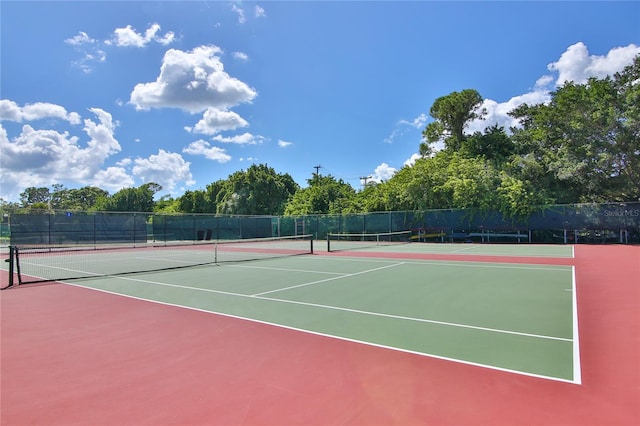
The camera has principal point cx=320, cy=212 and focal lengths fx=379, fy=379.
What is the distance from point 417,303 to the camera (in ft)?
22.7

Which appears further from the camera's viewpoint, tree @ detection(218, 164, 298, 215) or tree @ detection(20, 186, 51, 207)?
tree @ detection(20, 186, 51, 207)

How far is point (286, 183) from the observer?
5741 cm

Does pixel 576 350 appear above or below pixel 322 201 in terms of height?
below

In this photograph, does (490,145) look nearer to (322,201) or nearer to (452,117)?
(452,117)

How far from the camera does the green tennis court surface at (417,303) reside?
175 inches

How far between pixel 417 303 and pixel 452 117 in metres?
31.7

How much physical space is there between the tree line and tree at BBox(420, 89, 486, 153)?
0.09 meters

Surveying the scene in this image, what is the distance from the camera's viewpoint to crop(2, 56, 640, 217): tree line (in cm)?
2431

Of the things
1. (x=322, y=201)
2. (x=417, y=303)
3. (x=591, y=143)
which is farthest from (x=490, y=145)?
(x=417, y=303)

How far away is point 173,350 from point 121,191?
260ft

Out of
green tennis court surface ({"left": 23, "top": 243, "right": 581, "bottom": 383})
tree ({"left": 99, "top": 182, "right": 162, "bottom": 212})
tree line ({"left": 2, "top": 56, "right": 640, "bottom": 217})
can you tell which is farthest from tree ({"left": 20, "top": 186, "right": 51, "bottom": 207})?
green tennis court surface ({"left": 23, "top": 243, "right": 581, "bottom": 383})

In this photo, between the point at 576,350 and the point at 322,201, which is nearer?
the point at 576,350

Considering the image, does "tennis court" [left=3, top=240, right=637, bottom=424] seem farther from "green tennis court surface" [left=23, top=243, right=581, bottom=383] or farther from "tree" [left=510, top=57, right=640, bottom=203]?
"tree" [left=510, top=57, right=640, bottom=203]

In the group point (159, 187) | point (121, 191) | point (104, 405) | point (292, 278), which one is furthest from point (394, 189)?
point (159, 187)
